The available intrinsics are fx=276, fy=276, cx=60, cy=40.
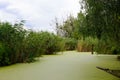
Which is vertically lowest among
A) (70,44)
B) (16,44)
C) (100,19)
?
(16,44)

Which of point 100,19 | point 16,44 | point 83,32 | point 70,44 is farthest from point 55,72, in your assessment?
point 70,44

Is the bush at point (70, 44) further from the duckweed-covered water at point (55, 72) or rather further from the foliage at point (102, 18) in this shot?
the foliage at point (102, 18)

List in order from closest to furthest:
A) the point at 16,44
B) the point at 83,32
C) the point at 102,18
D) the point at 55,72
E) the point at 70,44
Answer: the point at 55,72 → the point at 102,18 → the point at 83,32 → the point at 16,44 → the point at 70,44

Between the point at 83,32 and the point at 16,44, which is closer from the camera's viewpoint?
the point at 83,32

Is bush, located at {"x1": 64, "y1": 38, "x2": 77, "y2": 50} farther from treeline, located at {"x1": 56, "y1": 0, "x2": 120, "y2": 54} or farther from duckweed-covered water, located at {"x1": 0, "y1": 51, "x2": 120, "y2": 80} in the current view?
treeline, located at {"x1": 56, "y1": 0, "x2": 120, "y2": 54}

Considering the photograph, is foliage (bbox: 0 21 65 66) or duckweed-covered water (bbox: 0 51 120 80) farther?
foliage (bbox: 0 21 65 66)

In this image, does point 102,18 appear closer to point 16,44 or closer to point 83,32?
point 83,32

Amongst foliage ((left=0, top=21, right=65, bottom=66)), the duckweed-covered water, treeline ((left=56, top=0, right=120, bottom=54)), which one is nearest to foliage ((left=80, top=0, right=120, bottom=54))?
treeline ((left=56, top=0, right=120, bottom=54))

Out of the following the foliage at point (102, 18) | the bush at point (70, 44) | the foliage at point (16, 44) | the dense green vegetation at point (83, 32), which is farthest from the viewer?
the bush at point (70, 44)

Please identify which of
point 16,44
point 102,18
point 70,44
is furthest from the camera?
point 70,44

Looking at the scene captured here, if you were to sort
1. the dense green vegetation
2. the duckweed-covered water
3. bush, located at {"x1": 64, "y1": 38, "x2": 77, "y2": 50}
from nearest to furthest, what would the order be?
1. the duckweed-covered water
2. the dense green vegetation
3. bush, located at {"x1": 64, "y1": 38, "x2": 77, "y2": 50}

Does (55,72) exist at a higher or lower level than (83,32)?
lower

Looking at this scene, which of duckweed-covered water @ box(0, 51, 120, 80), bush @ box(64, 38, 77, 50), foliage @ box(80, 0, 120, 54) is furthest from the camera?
bush @ box(64, 38, 77, 50)

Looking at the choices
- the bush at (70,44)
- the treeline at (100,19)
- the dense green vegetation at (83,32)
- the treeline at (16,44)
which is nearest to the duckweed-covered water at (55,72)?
the treeline at (16,44)
